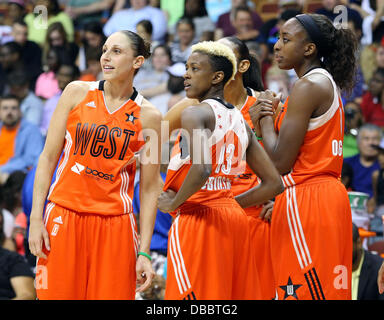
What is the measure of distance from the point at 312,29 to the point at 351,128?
4417 mm

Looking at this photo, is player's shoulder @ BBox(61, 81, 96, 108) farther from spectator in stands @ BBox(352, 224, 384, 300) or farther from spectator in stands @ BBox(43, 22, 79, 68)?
spectator in stands @ BBox(43, 22, 79, 68)

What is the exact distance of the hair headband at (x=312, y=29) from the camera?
3924 mm

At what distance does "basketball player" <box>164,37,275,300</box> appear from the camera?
448 cm

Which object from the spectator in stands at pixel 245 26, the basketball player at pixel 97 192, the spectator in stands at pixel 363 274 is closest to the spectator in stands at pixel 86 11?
the spectator in stands at pixel 245 26

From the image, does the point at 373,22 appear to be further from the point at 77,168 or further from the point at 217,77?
the point at 77,168

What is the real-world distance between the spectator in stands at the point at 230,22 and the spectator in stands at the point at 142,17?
85cm

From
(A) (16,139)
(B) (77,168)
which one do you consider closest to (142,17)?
(A) (16,139)

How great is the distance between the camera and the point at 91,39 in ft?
34.6

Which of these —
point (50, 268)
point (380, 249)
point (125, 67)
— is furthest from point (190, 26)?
point (50, 268)

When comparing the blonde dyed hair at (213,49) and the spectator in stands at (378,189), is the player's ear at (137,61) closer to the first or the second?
the blonde dyed hair at (213,49)

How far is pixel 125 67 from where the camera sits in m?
3.96
